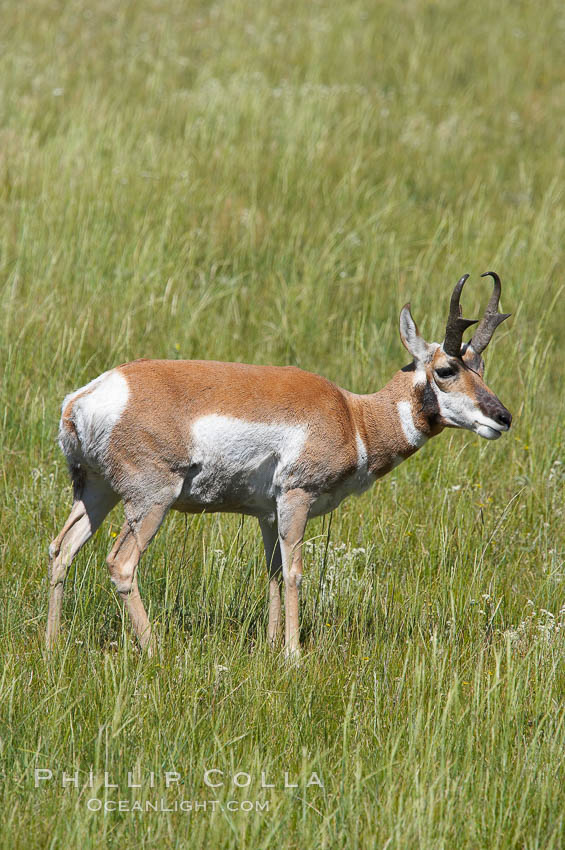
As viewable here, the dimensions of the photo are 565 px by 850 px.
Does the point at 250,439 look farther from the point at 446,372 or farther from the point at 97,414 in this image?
the point at 446,372

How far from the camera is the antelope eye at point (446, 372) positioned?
4836 millimetres

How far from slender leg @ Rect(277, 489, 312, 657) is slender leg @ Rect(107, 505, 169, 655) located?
571 millimetres

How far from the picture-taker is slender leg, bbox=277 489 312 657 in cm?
469

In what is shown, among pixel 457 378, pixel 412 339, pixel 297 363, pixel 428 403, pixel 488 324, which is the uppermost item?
pixel 488 324

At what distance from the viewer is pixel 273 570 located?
16.6ft

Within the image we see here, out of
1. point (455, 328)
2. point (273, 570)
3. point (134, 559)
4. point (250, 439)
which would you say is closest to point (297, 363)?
point (273, 570)

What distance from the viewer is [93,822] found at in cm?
320

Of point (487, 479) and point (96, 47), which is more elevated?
point (96, 47)

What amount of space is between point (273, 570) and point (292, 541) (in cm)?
40

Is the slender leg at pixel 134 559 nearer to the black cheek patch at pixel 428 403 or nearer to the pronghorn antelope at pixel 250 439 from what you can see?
the pronghorn antelope at pixel 250 439

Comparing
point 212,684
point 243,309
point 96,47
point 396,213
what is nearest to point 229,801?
point 212,684

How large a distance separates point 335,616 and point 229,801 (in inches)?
67.1

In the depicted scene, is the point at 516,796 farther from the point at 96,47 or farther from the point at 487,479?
the point at 96,47

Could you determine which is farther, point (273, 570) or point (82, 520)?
point (273, 570)
